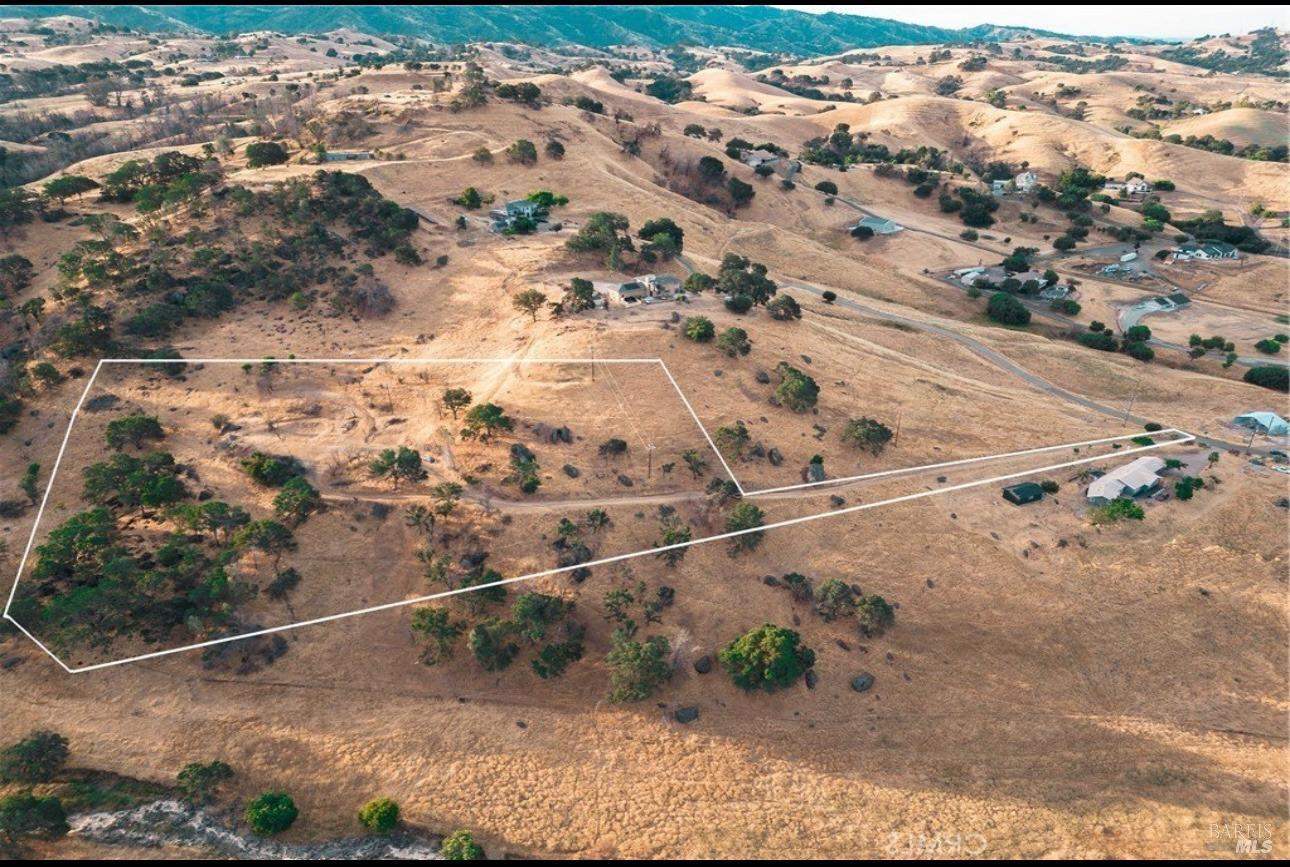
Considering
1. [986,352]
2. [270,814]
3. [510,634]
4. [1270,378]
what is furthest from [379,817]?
[1270,378]

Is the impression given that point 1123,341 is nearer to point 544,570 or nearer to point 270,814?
point 544,570

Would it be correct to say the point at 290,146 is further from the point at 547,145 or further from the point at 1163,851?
the point at 1163,851

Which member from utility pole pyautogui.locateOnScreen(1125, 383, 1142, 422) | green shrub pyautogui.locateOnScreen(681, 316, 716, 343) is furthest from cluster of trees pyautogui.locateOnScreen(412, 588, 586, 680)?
utility pole pyautogui.locateOnScreen(1125, 383, 1142, 422)

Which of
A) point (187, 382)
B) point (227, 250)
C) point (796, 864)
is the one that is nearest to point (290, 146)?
point (227, 250)

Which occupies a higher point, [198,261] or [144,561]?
[198,261]

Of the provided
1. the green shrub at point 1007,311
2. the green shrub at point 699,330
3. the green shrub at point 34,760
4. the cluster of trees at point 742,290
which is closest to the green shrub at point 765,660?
the green shrub at point 699,330
